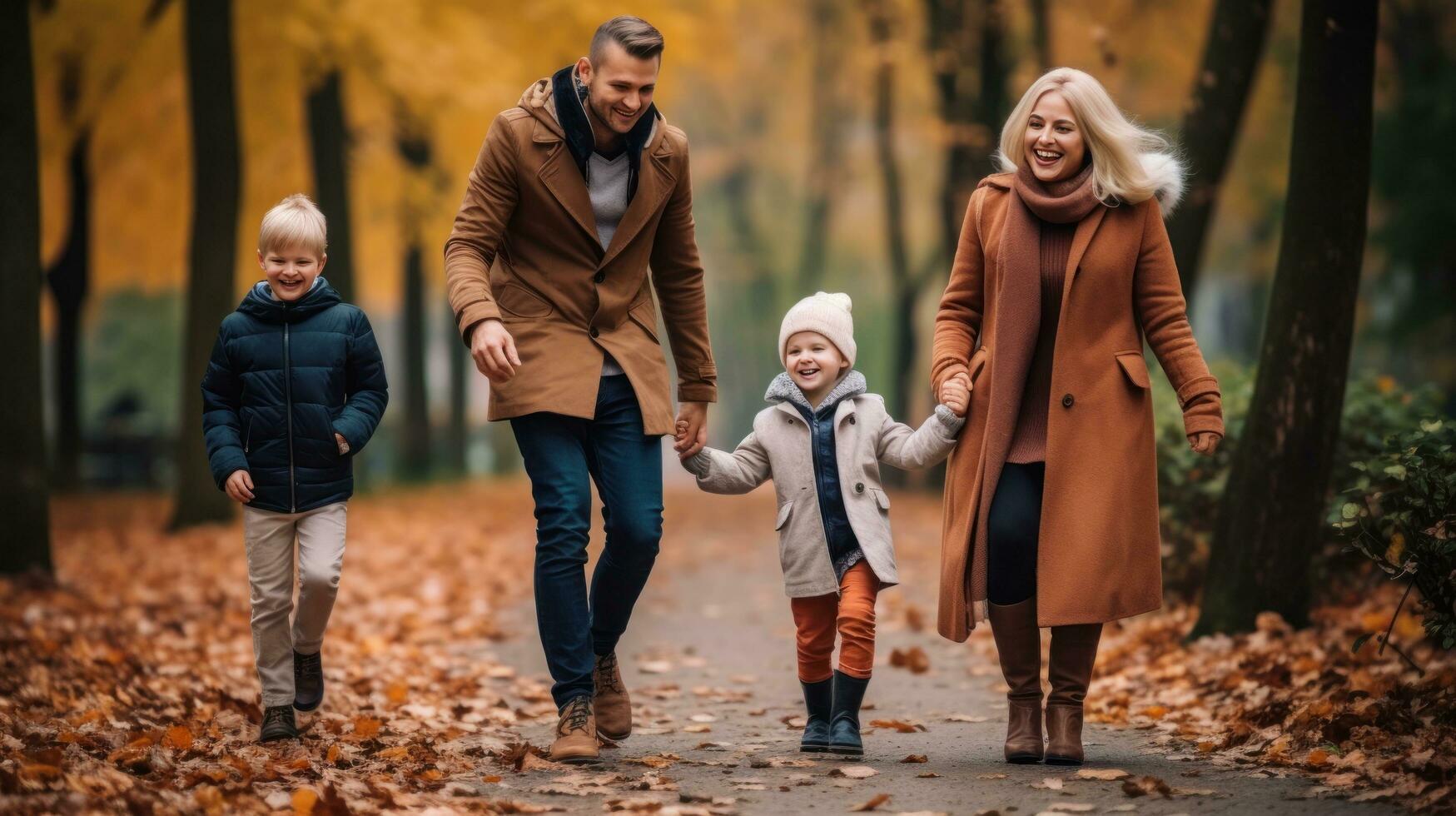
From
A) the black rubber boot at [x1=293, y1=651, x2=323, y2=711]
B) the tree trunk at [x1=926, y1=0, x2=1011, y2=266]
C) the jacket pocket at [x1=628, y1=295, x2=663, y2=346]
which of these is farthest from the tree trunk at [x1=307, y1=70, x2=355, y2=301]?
the jacket pocket at [x1=628, y1=295, x2=663, y2=346]

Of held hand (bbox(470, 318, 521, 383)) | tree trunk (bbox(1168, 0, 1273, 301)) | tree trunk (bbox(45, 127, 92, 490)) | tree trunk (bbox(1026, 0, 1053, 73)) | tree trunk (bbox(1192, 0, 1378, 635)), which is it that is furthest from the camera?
tree trunk (bbox(45, 127, 92, 490))

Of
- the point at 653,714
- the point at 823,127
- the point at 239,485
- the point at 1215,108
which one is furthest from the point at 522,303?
the point at 823,127

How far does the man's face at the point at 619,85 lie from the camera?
4.96 metres

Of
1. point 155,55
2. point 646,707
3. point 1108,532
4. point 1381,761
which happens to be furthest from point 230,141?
point 1381,761

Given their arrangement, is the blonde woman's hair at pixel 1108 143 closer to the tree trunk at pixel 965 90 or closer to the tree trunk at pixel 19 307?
the tree trunk at pixel 19 307

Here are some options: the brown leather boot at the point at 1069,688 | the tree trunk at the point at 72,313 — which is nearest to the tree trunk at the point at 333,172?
the tree trunk at the point at 72,313

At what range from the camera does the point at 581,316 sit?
523 cm

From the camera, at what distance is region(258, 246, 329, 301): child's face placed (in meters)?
5.39

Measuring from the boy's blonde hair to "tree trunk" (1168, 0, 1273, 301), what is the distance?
5.31 m

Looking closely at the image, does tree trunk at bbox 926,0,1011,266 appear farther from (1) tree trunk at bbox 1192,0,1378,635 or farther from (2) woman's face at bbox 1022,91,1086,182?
(2) woman's face at bbox 1022,91,1086,182

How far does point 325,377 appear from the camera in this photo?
5.46 meters

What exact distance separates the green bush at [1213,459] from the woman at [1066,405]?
9.82ft

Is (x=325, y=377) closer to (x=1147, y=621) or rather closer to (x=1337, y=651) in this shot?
(x=1337, y=651)

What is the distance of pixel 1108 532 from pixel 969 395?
64cm
